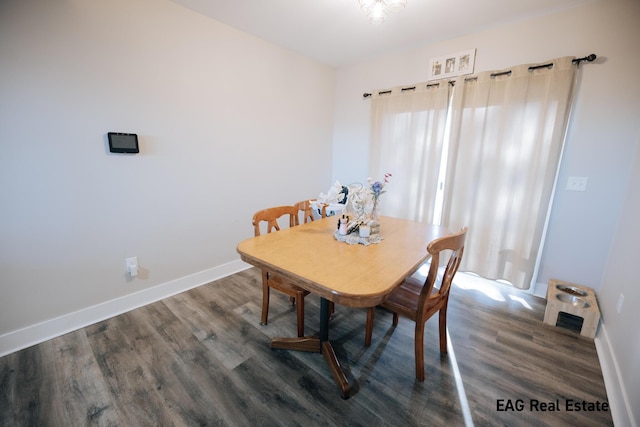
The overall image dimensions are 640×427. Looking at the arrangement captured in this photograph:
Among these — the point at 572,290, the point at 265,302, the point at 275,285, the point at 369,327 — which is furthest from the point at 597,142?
the point at 265,302

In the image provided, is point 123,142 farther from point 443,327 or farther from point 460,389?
point 460,389

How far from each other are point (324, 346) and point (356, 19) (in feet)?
8.89

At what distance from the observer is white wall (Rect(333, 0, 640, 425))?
69.5 inches

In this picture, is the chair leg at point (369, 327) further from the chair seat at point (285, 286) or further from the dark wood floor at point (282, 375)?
the chair seat at point (285, 286)

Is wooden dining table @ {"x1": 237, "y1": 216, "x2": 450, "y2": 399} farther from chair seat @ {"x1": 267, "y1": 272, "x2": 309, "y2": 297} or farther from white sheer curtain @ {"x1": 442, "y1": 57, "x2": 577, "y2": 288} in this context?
white sheer curtain @ {"x1": 442, "y1": 57, "x2": 577, "y2": 288}

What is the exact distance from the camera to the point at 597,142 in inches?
80.5

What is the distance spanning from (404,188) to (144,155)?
8.93 feet

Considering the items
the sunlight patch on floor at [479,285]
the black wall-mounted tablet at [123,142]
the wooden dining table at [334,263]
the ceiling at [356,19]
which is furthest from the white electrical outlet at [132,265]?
the sunlight patch on floor at [479,285]

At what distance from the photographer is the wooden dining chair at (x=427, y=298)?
1.26m

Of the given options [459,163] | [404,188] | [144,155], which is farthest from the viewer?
[404,188]

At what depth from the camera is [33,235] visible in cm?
166

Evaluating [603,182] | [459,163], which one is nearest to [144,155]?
[459,163]

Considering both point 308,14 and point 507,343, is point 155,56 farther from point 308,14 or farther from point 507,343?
point 507,343

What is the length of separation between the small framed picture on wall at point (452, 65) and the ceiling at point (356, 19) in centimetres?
19
